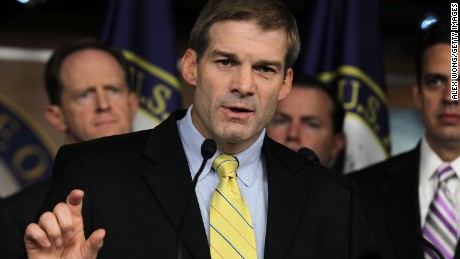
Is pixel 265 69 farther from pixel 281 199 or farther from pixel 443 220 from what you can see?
pixel 443 220

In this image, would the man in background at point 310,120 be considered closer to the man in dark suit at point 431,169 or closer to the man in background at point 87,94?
the man in dark suit at point 431,169

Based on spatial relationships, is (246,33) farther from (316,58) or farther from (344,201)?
(316,58)

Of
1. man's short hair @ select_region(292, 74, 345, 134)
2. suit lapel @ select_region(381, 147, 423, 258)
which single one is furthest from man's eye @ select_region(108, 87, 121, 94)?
suit lapel @ select_region(381, 147, 423, 258)

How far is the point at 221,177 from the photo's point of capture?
240cm

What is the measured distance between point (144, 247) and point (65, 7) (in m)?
2.47

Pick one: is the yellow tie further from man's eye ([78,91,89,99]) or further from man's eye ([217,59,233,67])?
man's eye ([78,91,89,99])

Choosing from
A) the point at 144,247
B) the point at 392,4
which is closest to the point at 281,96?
the point at 144,247

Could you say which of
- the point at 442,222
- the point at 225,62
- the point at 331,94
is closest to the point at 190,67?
the point at 225,62

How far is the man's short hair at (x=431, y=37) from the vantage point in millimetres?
3383

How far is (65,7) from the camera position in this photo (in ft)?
14.8

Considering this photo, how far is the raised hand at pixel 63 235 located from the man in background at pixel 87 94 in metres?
1.28

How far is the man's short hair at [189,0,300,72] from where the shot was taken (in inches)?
94.4

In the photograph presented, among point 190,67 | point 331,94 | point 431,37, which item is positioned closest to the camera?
point 190,67

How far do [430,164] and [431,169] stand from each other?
18mm
